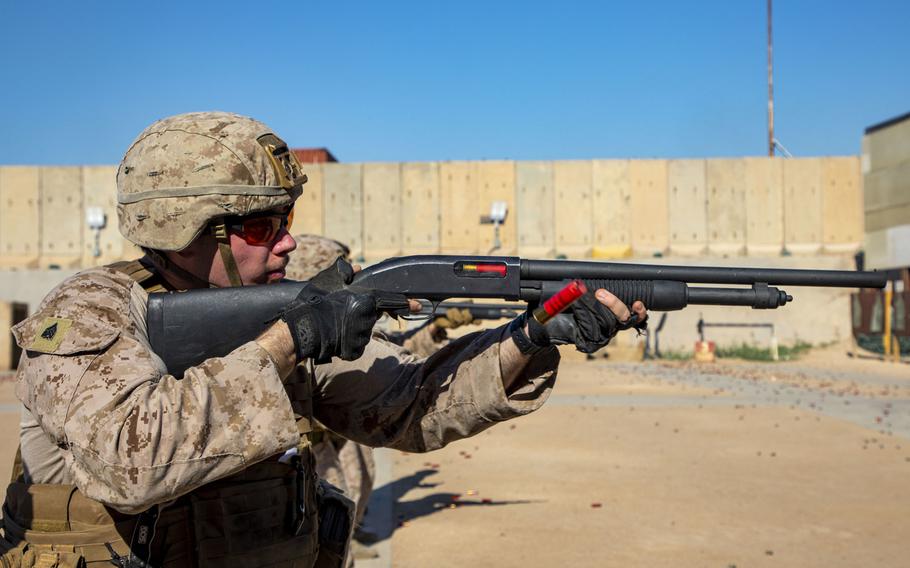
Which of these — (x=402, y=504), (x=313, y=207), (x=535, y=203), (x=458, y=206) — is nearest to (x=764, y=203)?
(x=535, y=203)

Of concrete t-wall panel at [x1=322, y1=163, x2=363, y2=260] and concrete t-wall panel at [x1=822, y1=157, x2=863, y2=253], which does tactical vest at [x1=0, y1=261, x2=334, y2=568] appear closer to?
concrete t-wall panel at [x1=322, y1=163, x2=363, y2=260]

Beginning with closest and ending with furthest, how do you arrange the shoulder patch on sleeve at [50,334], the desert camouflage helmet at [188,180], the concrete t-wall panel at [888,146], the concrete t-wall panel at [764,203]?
1. the shoulder patch on sleeve at [50,334]
2. the desert camouflage helmet at [188,180]
3. the concrete t-wall panel at [888,146]
4. the concrete t-wall panel at [764,203]

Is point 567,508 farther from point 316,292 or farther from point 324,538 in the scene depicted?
point 316,292

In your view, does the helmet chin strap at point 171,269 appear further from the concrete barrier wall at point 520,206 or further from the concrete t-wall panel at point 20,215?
the concrete t-wall panel at point 20,215

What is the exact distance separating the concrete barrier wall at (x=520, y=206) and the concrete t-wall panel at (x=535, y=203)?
0.11 ft

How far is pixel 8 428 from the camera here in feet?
37.8

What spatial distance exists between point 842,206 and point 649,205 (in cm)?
643

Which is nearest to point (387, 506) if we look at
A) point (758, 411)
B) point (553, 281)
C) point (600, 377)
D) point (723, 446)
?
point (723, 446)

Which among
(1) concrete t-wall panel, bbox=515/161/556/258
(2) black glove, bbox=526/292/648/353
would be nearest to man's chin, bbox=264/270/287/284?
(2) black glove, bbox=526/292/648/353

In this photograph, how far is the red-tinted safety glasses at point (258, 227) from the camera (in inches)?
105

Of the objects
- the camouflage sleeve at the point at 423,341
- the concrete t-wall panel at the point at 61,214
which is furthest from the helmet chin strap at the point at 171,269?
the concrete t-wall panel at the point at 61,214

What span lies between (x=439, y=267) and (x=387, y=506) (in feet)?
17.3

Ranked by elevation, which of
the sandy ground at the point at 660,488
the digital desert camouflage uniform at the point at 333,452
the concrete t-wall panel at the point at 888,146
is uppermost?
the concrete t-wall panel at the point at 888,146

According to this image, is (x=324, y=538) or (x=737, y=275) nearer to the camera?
(x=324, y=538)
